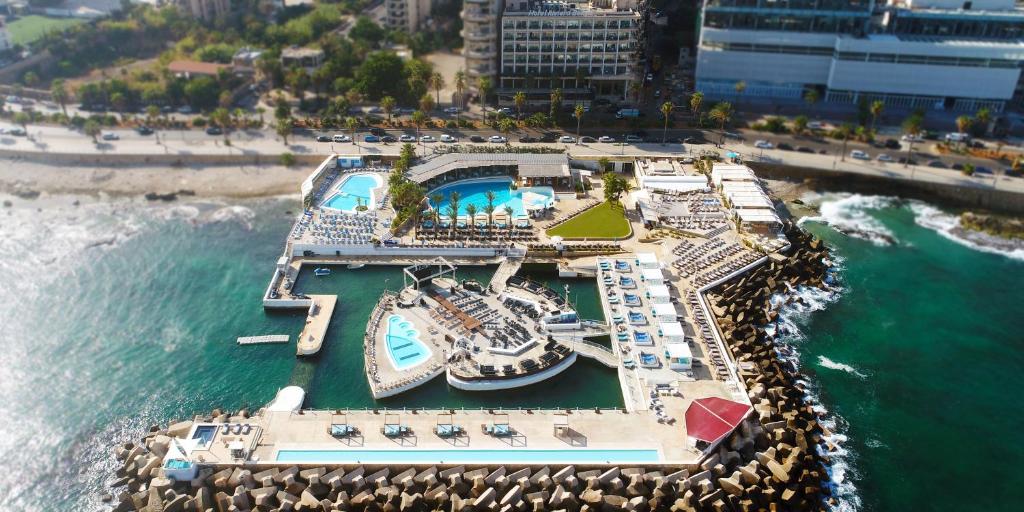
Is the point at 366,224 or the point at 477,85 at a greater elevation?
the point at 477,85

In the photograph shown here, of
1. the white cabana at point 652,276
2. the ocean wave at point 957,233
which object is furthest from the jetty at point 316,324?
the ocean wave at point 957,233

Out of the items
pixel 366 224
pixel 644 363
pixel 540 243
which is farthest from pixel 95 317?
pixel 644 363

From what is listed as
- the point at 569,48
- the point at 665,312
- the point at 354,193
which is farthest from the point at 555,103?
the point at 665,312

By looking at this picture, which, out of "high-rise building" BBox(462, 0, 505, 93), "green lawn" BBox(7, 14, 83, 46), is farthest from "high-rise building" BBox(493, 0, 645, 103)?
"green lawn" BBox(7, 14, 83, 46)

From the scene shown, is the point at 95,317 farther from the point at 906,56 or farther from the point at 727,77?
the point at 906,56

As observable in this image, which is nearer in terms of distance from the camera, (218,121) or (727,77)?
(218,121)

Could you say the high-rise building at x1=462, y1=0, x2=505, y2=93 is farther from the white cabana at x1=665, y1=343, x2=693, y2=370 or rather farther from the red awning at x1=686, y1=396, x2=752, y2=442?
the red awning at x1=686, y1=396, x2=752, y2=442
